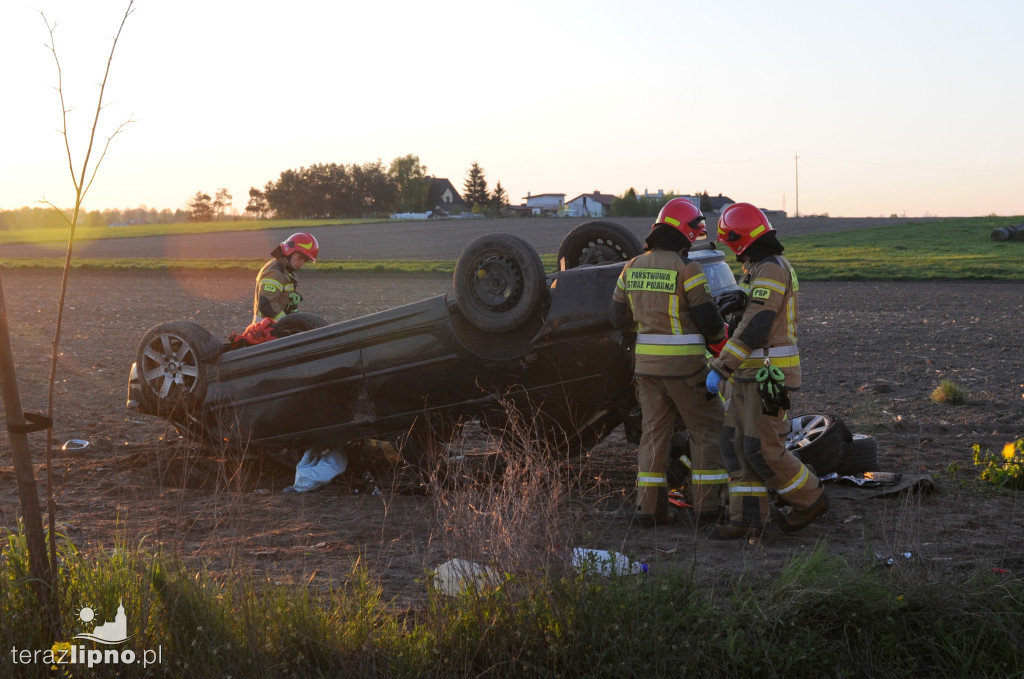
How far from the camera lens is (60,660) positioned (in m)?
3.63

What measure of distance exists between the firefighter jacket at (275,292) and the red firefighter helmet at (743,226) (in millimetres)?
4016

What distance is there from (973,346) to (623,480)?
310 inches

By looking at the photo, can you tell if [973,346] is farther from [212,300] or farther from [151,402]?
[212,300]

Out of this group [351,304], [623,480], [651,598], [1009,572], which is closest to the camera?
[651,598]

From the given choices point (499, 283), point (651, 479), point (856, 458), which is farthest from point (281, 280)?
point (856, 458)

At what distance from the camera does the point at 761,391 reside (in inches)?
224

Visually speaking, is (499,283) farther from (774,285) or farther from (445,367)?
(774,285)

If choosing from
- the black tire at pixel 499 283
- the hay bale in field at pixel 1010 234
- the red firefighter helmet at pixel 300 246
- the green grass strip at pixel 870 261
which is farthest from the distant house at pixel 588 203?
the black tire at pixel 499 283

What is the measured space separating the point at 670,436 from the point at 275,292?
3.91 m

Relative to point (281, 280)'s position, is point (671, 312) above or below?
below

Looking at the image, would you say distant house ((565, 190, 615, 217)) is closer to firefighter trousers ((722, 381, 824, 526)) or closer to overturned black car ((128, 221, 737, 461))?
overturned black car ((128, 221, 737, 461))

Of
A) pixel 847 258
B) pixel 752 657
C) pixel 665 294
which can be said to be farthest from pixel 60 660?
pixel 847 258

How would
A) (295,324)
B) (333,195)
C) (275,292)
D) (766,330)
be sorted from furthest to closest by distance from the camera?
(333,195) < (275,292) < (295,324) < (766,330)

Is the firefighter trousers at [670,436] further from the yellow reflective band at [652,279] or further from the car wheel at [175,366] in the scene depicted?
the car wheel at [175,366]
